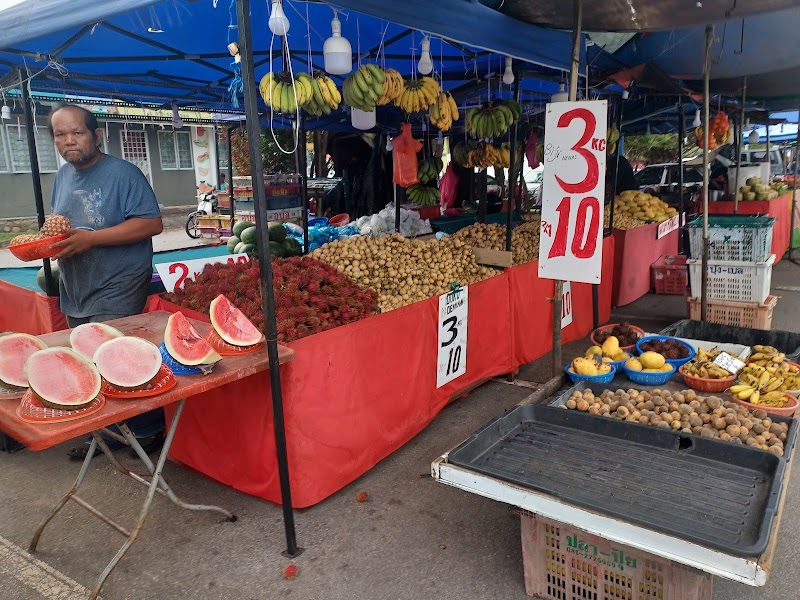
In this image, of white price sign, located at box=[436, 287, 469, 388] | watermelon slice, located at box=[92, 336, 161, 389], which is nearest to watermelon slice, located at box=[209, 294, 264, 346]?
watermelon slice, located at box=[92, 336, 161, 389]

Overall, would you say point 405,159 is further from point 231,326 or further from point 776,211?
point 776,211

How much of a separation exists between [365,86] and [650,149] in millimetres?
29339

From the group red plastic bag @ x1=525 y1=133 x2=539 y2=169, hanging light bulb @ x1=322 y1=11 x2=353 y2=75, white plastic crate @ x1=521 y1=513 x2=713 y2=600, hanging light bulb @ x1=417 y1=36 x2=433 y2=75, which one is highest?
hanging light bulb @ x1=417 y1=36 x2=433 y2=75

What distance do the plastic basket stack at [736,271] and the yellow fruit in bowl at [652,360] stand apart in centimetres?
238

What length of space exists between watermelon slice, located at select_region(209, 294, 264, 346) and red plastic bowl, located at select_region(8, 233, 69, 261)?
967mm

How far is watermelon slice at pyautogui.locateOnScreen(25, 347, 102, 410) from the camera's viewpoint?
6.58ft

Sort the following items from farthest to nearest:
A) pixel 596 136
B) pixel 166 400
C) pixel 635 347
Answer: pixel 635 347
pixel 596 136
pixel 166 400

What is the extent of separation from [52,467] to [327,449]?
80.6 inches

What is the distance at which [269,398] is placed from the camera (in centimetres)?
319

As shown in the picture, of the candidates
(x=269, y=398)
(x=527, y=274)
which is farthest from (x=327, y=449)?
(x=527, y=274)

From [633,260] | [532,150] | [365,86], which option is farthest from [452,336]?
[532,150]

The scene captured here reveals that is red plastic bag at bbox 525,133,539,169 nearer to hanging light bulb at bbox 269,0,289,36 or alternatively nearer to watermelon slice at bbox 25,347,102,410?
hanging light bulb at bbox 269,0,289,36

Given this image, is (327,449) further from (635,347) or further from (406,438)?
(635,347)

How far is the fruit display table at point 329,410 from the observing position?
3230 millimetres
